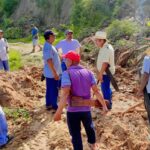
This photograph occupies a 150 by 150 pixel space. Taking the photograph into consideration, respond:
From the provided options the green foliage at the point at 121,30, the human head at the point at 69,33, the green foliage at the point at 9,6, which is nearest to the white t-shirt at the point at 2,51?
the human head at the point at 69,33

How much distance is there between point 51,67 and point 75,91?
2.00 metres

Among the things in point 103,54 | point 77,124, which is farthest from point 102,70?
point 77,124

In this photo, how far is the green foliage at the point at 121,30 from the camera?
15703 mm

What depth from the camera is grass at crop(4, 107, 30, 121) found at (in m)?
7.61

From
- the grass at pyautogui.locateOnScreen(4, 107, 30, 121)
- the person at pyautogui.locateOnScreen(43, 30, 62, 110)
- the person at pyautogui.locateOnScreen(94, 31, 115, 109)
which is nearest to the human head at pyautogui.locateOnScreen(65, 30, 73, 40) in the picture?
the person at pyautogui.locateOnScreen(43, 30, 62, 110)

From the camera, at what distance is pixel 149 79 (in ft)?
19.2

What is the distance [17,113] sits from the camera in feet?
25.4

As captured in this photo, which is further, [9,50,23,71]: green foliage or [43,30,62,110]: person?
[9,50,23,71]: green foliage

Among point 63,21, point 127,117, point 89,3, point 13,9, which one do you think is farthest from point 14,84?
point 13,9

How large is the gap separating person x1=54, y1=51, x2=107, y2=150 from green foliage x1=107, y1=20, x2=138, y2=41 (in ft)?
34.7

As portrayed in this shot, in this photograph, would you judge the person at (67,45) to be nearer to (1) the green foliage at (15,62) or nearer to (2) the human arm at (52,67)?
(2) the human arm at (52,67)

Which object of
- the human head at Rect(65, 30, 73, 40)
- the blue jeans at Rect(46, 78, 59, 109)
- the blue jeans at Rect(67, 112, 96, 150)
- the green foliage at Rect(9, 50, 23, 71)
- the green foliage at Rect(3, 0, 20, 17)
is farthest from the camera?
the green foliage at Rect(3, 0, 20, 17)

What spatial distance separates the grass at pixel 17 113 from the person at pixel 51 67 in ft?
1.85

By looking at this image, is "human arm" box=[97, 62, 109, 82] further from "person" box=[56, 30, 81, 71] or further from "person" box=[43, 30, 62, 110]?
"person" box=[56, 30, 81, 71]
